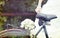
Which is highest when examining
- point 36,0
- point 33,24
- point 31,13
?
point 36,0

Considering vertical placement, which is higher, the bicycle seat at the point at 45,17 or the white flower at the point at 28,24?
the bicycle seat at the point at 45,17

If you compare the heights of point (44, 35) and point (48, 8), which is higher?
point (48, 8)

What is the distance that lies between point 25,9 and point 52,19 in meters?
0.27

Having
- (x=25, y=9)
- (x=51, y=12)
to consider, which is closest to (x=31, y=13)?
(x=25, y=9)

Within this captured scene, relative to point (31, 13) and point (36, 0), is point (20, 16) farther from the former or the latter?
point (36, 0)

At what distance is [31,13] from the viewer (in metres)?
1.32

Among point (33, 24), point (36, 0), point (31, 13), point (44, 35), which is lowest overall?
point (44, 35)

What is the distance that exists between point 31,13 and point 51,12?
0.19 m

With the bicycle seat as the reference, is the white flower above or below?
below

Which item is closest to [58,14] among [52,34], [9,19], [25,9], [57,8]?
Answer: [57,8]

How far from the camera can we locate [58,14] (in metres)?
1.33

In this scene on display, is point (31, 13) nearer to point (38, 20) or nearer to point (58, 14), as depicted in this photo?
point (38, 20)

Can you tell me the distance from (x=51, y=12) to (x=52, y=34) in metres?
0.20

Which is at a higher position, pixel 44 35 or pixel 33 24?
pixel 33 24
